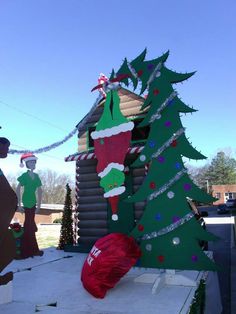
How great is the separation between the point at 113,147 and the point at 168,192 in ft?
5.71

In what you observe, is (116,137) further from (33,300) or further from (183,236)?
(33,300)

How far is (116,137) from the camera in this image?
24.3 ft

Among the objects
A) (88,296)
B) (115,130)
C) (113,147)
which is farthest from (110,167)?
(88,296)

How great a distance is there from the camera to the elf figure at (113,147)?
7.32 m

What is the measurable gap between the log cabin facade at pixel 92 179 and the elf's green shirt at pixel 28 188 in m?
1.41

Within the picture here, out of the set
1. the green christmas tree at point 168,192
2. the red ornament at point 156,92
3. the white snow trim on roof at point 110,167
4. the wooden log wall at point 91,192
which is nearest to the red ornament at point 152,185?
the green christmas tree at point 168,192

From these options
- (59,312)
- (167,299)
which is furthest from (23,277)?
(167,299)

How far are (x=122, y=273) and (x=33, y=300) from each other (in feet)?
4.90

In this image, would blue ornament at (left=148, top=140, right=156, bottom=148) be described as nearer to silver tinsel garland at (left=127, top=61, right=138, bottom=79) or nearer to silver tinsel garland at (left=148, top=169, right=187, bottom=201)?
silver tinsel garland at (left=148, top=169, right=187, bottom=201)

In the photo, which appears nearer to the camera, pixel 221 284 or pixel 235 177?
pixel 221 284

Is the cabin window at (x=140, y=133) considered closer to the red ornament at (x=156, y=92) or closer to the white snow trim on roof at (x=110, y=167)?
the white snow trim on roof at (x=110, y=167)

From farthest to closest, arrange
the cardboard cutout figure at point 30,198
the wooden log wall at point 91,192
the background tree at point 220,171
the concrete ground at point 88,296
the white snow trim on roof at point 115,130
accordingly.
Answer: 1. the background tree at point 220,171
2. the wooden log wall at point 91,192
3. the cardboard cutout figure at point 30,198
4. the white snow trim on roof at point 115,130
5. the concrete ground at point 88,296

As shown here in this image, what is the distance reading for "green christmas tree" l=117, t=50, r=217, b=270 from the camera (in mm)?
6270

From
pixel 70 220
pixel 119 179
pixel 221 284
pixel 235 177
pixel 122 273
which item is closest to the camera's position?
pixel 122 273
